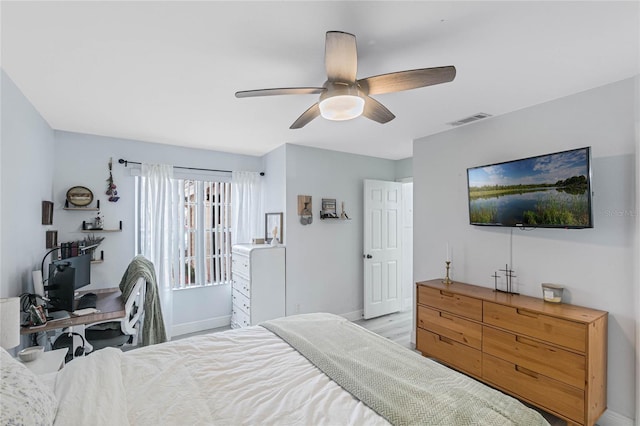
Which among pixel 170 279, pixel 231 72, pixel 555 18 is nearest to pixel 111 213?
pixel 170 279

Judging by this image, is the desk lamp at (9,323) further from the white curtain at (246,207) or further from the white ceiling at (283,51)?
the white curtain at (246,207)

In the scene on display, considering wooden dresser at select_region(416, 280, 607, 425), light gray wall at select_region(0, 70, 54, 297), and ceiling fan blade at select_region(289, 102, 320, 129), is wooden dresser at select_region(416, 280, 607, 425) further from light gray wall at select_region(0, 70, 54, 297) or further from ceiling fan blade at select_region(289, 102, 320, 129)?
light gray wall at select_region(0, 70, 54, 297)

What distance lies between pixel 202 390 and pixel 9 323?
1285 mm

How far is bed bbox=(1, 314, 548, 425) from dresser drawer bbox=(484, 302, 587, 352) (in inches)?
39.7

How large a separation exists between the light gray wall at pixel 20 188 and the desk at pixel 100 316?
13.3 inches

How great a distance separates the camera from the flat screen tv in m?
2.14

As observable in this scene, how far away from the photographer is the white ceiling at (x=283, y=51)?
1427 millimetres

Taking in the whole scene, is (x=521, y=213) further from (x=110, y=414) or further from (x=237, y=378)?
(x=110, y=414)

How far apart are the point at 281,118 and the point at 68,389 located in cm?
246

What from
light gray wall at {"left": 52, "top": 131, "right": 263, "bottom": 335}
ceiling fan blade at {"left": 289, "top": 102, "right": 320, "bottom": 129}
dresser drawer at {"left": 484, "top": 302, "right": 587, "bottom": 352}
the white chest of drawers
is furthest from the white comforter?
light gray wall at {"left": 52, "top": 131, "right": 263, "bottom": 335}

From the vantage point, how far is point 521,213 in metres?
2.52

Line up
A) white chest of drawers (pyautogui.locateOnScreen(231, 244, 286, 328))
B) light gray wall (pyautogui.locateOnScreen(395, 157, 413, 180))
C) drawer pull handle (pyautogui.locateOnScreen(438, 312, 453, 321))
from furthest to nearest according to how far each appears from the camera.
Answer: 1. light gray wall (pyautogui.locateOnScreen(395, 157, 413, 180))
2. white chest of drawers (pyautogui.locateOnScreen(231, 244, 286, 328))
3. drawer pull handle (pyautogui.locateOnScreen(438, 312, 453, 321))

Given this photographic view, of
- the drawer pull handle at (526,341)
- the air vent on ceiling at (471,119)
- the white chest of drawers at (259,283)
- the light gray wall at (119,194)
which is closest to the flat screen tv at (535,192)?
the air vent on ceiling at (471,119)

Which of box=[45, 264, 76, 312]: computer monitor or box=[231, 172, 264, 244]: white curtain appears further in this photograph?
box=[231, 172, 264, 244]: white curtain
